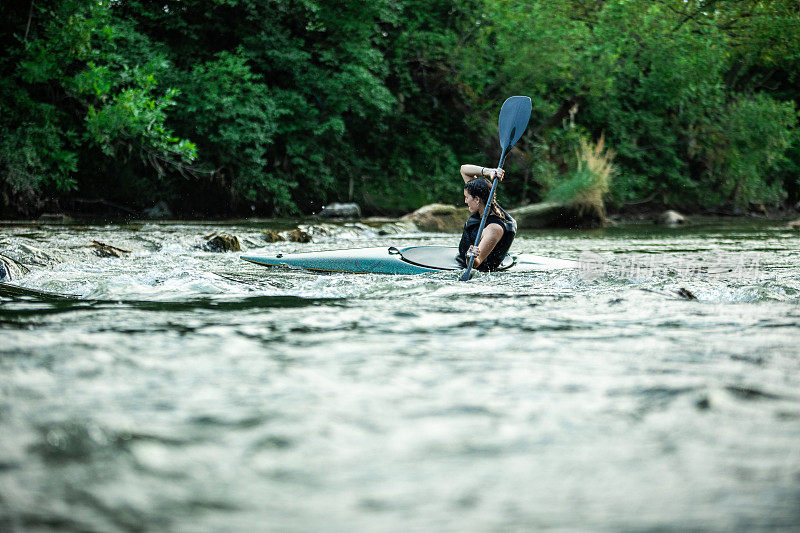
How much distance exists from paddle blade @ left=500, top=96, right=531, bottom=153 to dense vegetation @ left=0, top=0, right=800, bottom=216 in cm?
456

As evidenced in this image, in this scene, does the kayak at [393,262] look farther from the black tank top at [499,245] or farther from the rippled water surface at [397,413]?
the rippled water surface at [397,413]

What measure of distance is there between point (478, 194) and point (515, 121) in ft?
5.77

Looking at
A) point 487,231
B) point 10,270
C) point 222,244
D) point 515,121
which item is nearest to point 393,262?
point 487,231

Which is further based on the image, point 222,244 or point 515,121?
point 222,244

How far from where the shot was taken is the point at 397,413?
1.99 m

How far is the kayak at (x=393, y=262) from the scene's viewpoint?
5352mm

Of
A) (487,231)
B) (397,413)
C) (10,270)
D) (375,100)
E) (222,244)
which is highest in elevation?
(375,100)

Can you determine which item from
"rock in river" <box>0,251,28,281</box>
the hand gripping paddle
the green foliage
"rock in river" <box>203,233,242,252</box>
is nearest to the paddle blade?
the hand gripping paddle

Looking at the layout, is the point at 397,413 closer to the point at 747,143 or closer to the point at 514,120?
the point at 514,120

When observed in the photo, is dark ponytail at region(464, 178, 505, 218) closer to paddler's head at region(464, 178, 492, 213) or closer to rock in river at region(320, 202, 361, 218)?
paddler's head at region(464, 178, 492, 213)

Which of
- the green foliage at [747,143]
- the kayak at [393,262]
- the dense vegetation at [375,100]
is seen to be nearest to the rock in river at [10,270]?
the kayak at [393,262]

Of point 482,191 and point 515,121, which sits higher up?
A: point 515,121

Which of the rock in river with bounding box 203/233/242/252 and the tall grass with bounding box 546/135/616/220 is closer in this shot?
the rock in river with bounding box 203/233/242/252

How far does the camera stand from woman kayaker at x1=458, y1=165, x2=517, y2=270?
5.16 m
